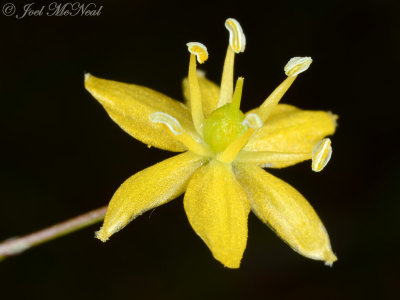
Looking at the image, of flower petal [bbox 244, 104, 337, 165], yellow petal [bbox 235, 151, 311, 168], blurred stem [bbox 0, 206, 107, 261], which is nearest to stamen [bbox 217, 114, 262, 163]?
yellow petal [bbox 235, 151, 311, 168]

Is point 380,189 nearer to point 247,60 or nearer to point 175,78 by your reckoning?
point 247,60

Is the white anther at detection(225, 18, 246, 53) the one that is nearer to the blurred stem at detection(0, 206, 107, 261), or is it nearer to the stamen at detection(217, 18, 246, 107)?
the stamen at detection(217, 18, 246, 107)

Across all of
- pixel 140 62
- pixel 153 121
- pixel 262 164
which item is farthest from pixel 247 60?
pixel 153 121

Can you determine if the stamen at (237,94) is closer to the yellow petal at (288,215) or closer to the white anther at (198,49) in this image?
the white anther at (198,49)

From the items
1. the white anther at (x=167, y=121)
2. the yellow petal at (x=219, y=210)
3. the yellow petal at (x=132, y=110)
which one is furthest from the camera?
the yellow petal at (x=132, y=110)

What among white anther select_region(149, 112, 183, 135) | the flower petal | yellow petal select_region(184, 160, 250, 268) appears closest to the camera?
yellow petal select_region(184, 160, 250, 268)

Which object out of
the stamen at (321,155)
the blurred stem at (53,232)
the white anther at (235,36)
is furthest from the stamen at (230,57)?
the blurred stem at (53,232)

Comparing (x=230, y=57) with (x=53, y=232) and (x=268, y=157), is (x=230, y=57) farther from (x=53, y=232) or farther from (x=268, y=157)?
(x=53, y=232)
